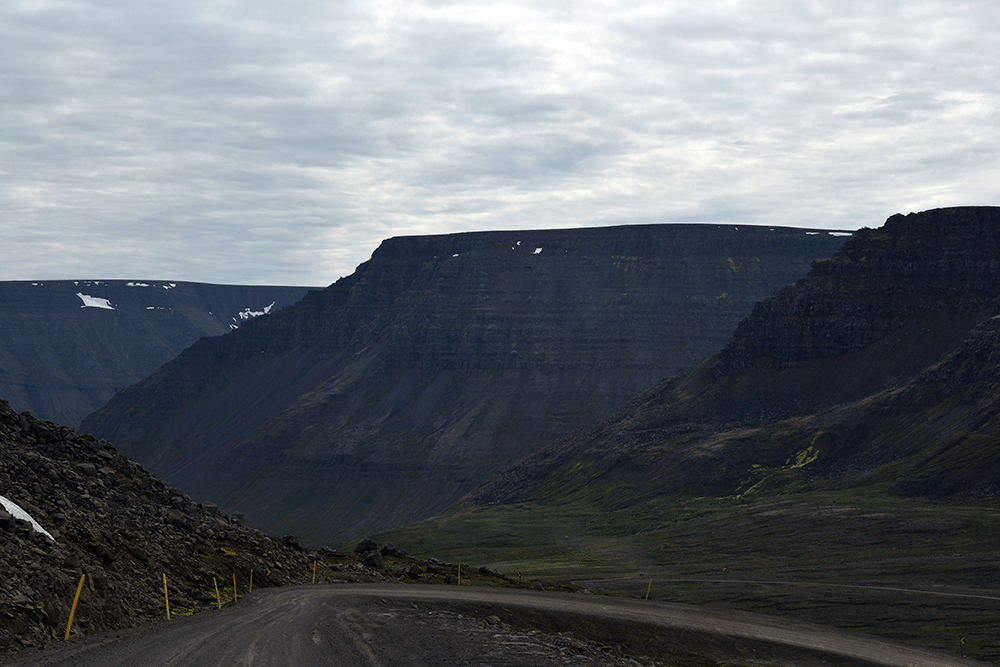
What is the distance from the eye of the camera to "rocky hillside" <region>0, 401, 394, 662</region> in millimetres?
33469

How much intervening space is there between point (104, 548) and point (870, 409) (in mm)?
147526

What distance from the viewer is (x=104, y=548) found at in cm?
3966

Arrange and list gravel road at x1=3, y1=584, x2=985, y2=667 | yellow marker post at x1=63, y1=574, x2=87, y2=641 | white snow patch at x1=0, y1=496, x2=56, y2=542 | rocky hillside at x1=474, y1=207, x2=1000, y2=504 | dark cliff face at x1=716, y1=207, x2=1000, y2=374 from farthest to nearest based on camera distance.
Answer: dark cliff face at x1=716, y1=207, x2=1000, y2=374 < rocky hillside at x1=474, y1=207, x2=1000, y2=504 < white snow patch at x1=0, y1=496, x2=56, y2=542 < yellow marker post at x1=63, y1=574, x2=87, y2=641 < gravel road at x1=3, y1=584, x2=985, y2=667

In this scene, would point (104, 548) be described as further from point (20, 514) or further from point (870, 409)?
point (870, 409)

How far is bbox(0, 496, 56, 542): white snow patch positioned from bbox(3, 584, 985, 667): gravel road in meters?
6.28

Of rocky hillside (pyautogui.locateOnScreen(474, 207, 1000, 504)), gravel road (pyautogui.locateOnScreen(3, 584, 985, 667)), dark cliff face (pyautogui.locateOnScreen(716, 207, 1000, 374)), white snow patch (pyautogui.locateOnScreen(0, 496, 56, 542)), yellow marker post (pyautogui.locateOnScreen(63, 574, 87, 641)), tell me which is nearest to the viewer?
gravel road (pyautogui.locateOnScreen(3, 584, 985, 667))

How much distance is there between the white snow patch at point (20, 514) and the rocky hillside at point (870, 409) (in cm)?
12020

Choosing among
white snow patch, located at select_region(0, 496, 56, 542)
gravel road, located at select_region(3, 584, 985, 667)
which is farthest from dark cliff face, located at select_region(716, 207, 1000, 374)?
white snow patch, located at select_region(0, 496, 56, 542)

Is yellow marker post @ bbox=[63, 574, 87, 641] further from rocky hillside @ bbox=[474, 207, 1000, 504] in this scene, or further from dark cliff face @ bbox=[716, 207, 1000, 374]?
dark cliff face @ bbox=[716, 207, 1000, 374]

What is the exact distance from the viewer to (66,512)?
138ft

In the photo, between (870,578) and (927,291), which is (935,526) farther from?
(927,291)

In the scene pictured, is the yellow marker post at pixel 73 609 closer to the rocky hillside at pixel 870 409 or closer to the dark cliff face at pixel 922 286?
the rocky hillside at pixel 870 409

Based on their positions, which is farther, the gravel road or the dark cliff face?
the dark cliff face

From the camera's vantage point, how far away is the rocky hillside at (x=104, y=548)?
33.5 metres
